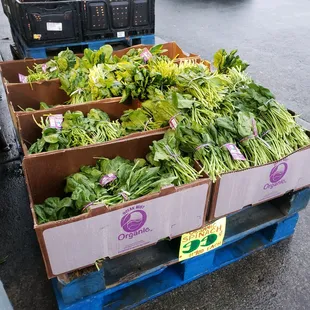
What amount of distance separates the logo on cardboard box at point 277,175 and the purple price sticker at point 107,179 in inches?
37.0

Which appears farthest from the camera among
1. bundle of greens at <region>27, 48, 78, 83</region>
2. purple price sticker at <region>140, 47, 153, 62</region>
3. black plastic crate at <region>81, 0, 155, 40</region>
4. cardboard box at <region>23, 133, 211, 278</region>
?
black plastic crate at <region>81, 0, 155, 40</region>

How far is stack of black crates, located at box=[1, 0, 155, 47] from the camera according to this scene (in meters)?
3.93

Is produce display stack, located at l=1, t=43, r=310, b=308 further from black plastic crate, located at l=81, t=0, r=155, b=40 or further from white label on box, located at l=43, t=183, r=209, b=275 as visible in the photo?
black plastic crate, located at l=81, t=0, r=155, b=40

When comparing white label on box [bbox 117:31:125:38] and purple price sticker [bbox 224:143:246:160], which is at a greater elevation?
purple price sticker [bbox 224:143:246:160]

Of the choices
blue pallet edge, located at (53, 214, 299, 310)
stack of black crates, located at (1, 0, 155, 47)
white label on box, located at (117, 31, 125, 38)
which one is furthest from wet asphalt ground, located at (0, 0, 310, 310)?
white label on box, located at (117, 31, 125, 38)

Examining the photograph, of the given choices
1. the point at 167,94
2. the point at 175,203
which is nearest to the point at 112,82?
the point at 167,94

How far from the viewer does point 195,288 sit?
2330mm

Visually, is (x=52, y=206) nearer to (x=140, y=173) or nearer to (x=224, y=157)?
(x=140, y=173)

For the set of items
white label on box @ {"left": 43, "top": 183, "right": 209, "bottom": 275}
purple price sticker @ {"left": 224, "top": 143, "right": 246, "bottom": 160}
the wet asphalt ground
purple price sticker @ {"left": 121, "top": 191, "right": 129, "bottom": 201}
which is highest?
purple price sticker @ {"left": 224, "top": 143, "right": 246, "bottom": 160}

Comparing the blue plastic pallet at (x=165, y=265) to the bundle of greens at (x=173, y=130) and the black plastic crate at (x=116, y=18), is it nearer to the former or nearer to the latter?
the bundle of greens at (x=173, y=130)

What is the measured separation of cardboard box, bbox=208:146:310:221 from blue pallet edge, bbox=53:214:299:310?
A: 370 mm

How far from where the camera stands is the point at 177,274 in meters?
2.28

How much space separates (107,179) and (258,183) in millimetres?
903

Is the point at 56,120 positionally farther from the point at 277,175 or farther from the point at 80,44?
the point at 80,44
